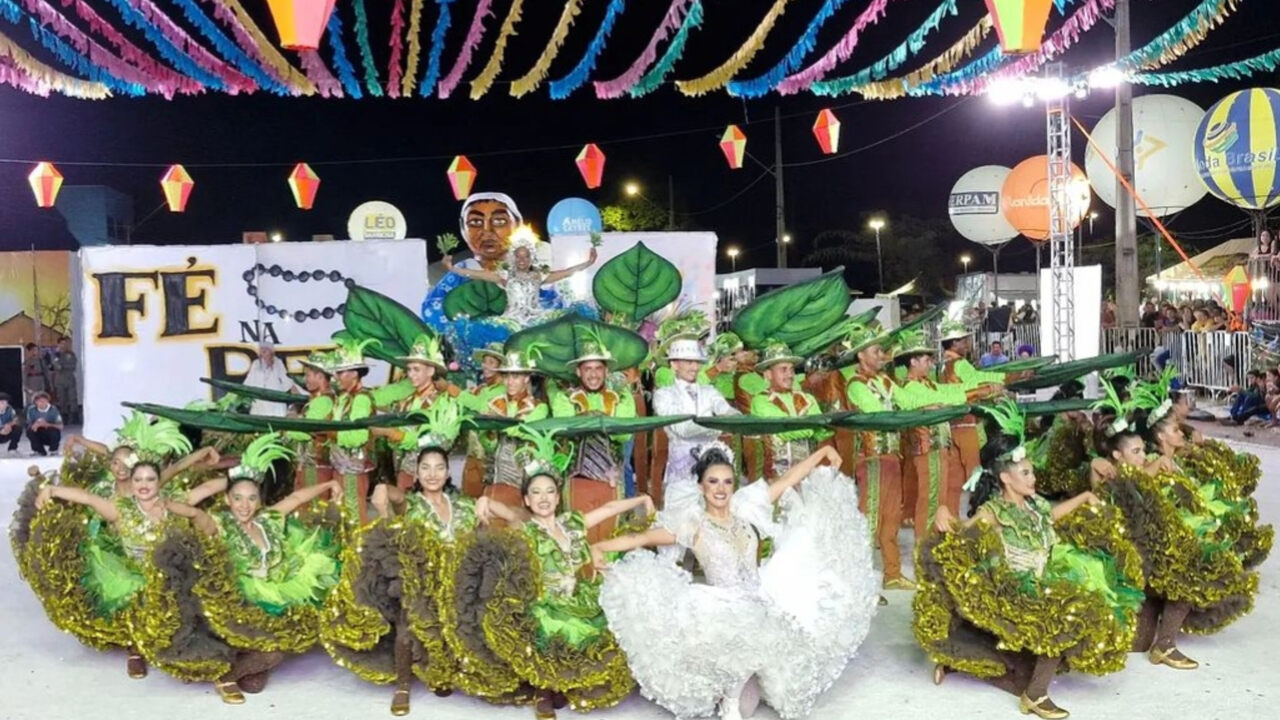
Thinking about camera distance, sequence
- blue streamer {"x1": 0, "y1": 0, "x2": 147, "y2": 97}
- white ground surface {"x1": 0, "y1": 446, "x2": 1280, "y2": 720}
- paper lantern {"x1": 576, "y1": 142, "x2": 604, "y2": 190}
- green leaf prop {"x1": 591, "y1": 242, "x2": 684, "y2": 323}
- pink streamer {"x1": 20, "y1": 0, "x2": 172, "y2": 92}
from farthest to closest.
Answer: paper lantern {"x1": 576, "y1": 142, "x2": 604, "y2": 190}
pink streamer {"x1": 20, "y1": 0, "x2": 172, "y2": 92}
blue streamer {"x1": 0, "y1": 0, "x2": 147, "y2": 97}
green leaf prop {"x1": 591, "y1": 242, "x2": 684, "y2": 323}
white ground surface {"x1": 0, "y1": 446, "x2": 1280, "y2": 720}

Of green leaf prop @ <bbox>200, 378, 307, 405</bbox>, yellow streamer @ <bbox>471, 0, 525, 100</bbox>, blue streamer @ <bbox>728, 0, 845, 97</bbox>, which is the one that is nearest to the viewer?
green leaf prop @ <bbox>200, 378, 307, 405</bbox>

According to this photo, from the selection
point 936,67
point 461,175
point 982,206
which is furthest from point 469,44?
point 982,206

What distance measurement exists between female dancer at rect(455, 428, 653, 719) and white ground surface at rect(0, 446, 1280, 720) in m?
0.17

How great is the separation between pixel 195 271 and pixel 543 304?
3.11 m

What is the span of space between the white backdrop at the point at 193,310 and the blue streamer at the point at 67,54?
5.13 feet

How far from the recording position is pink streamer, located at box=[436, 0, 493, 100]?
1047 centimetres

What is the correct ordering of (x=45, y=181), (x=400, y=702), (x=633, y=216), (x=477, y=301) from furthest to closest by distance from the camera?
1. (x=633, y=216)
2. (x=45, y=181)
3. (x=477, y=301)
4. (x=400, y=702)

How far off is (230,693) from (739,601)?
2.03 meters

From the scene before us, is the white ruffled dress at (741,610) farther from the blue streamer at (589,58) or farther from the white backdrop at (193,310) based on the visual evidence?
the white backdrop at (193,310)

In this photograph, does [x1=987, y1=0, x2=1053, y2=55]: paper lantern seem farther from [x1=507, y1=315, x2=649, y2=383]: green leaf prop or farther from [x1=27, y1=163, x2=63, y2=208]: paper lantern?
[x1=27, y1=163, x2=63, y2=208]: paper lantern

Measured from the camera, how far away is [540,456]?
486 cm

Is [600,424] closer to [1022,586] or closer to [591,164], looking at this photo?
[1022,586]

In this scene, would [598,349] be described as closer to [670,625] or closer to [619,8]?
[670,625]

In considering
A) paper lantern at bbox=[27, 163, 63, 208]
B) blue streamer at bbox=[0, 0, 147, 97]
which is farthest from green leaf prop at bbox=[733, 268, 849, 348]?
paper lantern at bbox=[27, 163, 63, 208]
